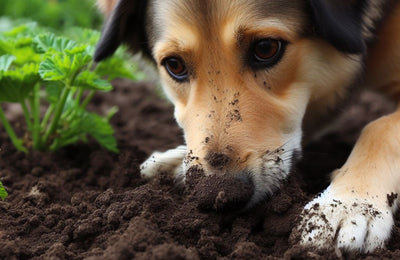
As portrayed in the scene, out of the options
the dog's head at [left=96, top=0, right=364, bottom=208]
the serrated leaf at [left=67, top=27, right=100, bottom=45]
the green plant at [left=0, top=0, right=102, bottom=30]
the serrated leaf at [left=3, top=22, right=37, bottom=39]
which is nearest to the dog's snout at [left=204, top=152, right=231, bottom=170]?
the dog's head at [left=96, top=0, right=364, bottom=208]

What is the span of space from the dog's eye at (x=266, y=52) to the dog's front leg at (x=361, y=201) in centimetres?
64

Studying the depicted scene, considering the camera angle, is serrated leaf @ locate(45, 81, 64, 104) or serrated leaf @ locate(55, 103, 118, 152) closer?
serrated leaf @ locate(45, 81, 64, 104)

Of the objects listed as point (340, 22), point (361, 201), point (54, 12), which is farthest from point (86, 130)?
point (54, 12)

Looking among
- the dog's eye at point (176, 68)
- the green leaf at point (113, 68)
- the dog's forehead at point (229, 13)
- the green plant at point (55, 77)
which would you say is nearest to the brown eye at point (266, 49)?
the dog's forehead at point (229, 13)

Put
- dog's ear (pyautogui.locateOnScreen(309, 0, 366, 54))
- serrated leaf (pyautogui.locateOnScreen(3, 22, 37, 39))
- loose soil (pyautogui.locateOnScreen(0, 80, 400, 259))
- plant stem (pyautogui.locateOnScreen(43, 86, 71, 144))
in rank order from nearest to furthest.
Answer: loose soil (pyautogui.locateOnScreen(0, 80, 400, 259)) < dog's ear (pyautogui.locateOnScreen(309, 0, 366, 54)) < plant stem (pyautogui.locateOnScreen(43, 86, 71, 144)) < serrated leaf (pyautogui.locateOnScreen(3, 22, 37, 39))

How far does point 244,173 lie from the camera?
250 centimetres

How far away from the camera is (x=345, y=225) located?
2355mm

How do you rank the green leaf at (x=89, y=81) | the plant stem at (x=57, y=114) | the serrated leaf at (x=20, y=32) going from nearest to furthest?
the green leaf at (x=89, y=81)
the plant stem at (x=57, y=114)
the serrated leaf at (x=20, y=32)

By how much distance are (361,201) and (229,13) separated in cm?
111

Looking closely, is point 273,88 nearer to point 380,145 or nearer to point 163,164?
point 380,145

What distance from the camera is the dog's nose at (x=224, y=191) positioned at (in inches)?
94.8

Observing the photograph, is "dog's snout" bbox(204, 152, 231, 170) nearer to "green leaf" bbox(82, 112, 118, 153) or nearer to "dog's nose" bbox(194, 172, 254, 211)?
"dog's nose" bbox(194, 172, 254, 211)

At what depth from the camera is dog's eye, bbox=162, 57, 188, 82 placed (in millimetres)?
3046

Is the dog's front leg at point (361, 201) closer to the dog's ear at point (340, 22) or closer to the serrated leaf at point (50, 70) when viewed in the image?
the dog's ear at point (340, 22)
